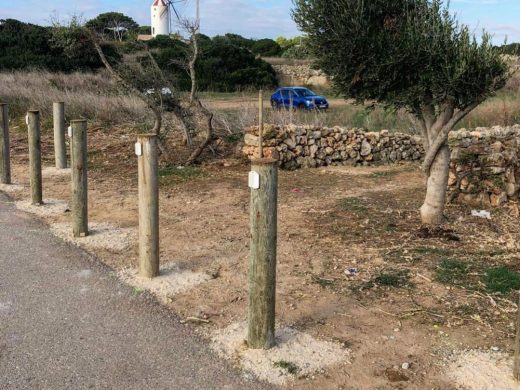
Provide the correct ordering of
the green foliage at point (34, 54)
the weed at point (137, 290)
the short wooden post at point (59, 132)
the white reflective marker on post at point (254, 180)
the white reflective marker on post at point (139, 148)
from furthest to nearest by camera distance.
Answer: the green foliage at point (34, 54) → the short wooden post at point (59, 132) → the white reflective marker on post at point (139, 148) → the weed at point (137, 290) → the white reflective marker on post at point (254, 180)

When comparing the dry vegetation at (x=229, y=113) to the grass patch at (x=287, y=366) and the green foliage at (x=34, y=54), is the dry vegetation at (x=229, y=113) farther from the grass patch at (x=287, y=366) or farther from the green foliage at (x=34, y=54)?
the grass patch at (x=287, y=366)

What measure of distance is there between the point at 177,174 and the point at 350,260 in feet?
17.4

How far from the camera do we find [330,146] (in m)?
11.8

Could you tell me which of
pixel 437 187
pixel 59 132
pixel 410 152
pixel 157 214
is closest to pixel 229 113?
pixel 410 152

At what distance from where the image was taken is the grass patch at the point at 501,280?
4.78 meters

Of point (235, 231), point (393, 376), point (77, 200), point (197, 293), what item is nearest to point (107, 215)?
point (77, 200)

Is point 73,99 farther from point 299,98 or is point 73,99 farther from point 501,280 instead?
point 501,280

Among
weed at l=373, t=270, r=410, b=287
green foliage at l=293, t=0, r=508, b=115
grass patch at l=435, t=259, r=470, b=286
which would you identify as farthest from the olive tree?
weed at l=373, t=270, r=410, b=287

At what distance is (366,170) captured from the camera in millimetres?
11414

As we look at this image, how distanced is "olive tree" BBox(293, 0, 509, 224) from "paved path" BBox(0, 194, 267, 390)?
337 cm

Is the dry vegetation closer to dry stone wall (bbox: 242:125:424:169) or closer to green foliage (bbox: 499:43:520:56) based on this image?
dry stone wall (bbox: 242:125:424:169)

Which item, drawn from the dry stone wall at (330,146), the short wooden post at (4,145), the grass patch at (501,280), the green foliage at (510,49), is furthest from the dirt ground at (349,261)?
the green foliage at (510,49)

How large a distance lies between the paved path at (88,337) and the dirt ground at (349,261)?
0.37m

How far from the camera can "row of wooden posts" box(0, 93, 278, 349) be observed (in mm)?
3631
